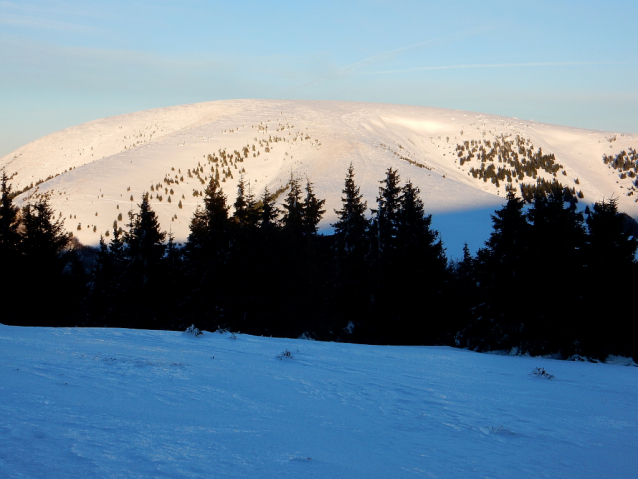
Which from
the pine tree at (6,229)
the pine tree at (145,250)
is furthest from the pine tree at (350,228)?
the pine tree at (6,229)

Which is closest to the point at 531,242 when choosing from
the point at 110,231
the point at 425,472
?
the point at 425,472

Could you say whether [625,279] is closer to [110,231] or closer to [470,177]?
[110,231]

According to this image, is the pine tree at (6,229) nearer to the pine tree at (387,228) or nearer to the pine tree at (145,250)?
the pine tree at (145,250)

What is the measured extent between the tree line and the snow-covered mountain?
18.1 metres

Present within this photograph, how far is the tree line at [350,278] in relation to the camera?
2286cm

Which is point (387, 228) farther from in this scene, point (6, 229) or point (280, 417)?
point (280, 417)

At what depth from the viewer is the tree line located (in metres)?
22.9

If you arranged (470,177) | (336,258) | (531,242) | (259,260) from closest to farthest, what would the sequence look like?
1. (531,242)
2. (259,260)
3. (336,258)
4. (470,177)

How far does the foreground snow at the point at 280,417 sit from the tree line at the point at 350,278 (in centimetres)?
1286

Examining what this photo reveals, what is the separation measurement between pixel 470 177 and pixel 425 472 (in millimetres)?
104651

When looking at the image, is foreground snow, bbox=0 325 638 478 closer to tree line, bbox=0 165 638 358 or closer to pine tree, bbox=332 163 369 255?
tree line, bbox=0 165 638 358

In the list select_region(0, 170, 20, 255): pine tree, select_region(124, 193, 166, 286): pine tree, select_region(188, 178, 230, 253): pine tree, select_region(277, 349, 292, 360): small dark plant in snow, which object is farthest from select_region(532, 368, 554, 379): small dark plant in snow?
select_region(0, 170, 20, 255): pine tree

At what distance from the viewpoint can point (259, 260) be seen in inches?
1341

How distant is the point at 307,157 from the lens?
82062 mm
